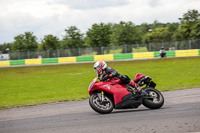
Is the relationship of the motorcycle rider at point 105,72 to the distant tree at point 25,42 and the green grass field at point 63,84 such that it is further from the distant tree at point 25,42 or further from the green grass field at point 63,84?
the distant tree at point 25,42

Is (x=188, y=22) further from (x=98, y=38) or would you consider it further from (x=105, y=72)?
(x=105, y=72)

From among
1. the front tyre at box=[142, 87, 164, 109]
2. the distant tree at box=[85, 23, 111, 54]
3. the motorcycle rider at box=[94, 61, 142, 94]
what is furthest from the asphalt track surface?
the distant tree at box=[85, 23, 111, 54]

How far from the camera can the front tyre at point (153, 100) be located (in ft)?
26.1

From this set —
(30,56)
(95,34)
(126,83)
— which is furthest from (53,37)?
(126,83)

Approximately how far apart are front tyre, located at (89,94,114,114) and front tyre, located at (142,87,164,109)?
3.37 ft

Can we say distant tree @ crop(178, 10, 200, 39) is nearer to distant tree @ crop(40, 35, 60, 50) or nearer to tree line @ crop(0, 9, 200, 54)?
tree line @ crop(0, 9, 200, 54)

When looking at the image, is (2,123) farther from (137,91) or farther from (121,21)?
(121,21)

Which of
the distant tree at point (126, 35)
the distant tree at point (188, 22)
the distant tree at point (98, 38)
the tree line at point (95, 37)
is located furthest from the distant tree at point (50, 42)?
the distant tree at point (188, 22)

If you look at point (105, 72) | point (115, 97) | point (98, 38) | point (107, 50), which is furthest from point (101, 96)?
point (98, 38)

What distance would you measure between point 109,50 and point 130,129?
41.0 m

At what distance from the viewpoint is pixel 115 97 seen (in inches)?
303

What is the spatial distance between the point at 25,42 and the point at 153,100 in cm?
6040

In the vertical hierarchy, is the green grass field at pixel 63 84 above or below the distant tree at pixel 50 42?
below

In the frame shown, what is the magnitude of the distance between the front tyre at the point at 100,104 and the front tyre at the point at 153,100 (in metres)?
1.03
